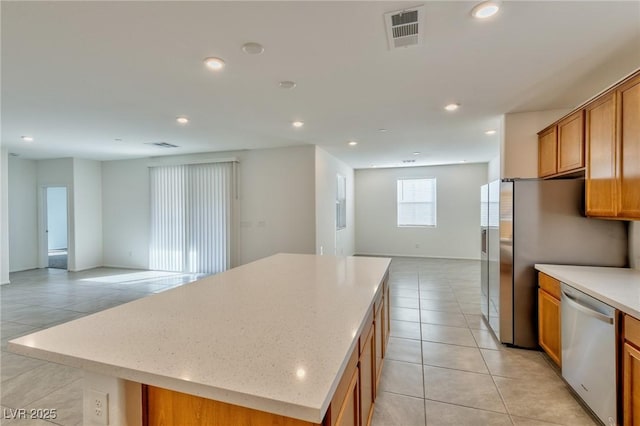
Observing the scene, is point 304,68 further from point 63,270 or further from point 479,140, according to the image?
point 63,270

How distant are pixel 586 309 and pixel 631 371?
1.49ft

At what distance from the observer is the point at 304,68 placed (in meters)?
2.55

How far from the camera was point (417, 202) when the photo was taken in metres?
8.52

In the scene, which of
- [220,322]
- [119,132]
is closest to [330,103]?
[220,322]

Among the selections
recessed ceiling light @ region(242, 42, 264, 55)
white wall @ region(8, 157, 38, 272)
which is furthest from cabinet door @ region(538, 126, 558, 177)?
white wall @ region(8, 157, 38, 272)

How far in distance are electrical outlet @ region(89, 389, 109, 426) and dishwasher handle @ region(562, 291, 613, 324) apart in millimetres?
2692

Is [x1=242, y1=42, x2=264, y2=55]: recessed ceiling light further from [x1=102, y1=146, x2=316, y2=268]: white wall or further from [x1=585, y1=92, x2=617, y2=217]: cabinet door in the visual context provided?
[x1=102, y1=146, x2=316, y2=268]: white wall

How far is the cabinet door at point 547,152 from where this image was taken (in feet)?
10.4

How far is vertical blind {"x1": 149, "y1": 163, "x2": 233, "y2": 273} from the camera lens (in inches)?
253

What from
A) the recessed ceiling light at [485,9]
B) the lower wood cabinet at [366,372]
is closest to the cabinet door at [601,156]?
the recessed ceiling light at [485,9]

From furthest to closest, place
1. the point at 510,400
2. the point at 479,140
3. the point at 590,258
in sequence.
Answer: the point at 479,140
the point at 590,258
the point at 510,400

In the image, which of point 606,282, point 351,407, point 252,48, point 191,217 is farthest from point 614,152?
point 191,217

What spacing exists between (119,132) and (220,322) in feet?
15.4

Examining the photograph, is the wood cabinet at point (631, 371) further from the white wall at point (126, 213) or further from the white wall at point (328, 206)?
the white wall at point (126, 213)
